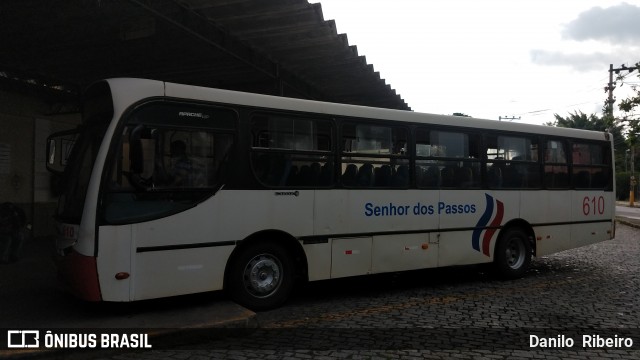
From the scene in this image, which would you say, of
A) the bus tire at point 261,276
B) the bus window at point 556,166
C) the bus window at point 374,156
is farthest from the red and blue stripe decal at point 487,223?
the bus tire at point 261,276

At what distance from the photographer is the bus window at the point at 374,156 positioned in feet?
23.0

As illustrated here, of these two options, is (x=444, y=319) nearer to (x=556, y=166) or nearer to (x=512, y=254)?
(x=512, y=254)

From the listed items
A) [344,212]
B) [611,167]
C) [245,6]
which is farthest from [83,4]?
[611,167]

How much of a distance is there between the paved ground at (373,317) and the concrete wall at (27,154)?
4468 millimetres

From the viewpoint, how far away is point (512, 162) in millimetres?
8891

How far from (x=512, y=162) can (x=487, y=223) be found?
128cm

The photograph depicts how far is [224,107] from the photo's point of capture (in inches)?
238

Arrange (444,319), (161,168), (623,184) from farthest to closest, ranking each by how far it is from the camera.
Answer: (623,184)
(444,319)
(161,168)

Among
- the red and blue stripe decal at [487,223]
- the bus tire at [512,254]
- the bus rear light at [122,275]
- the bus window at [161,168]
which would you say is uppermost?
the bus window at [161,168]

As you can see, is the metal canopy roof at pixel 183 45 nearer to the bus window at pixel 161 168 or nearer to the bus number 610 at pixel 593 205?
the bus window at pixel 161 168

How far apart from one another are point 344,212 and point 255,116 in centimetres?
182

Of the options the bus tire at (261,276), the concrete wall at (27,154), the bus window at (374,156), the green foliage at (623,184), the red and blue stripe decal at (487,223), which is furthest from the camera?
the green foliage at (623,184)

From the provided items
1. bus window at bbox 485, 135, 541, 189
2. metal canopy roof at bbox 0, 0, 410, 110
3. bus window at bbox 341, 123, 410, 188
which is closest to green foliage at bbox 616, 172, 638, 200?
metal canopy roof at bbox 0, 0, 410, 110

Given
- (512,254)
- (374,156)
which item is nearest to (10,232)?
(374,156)
